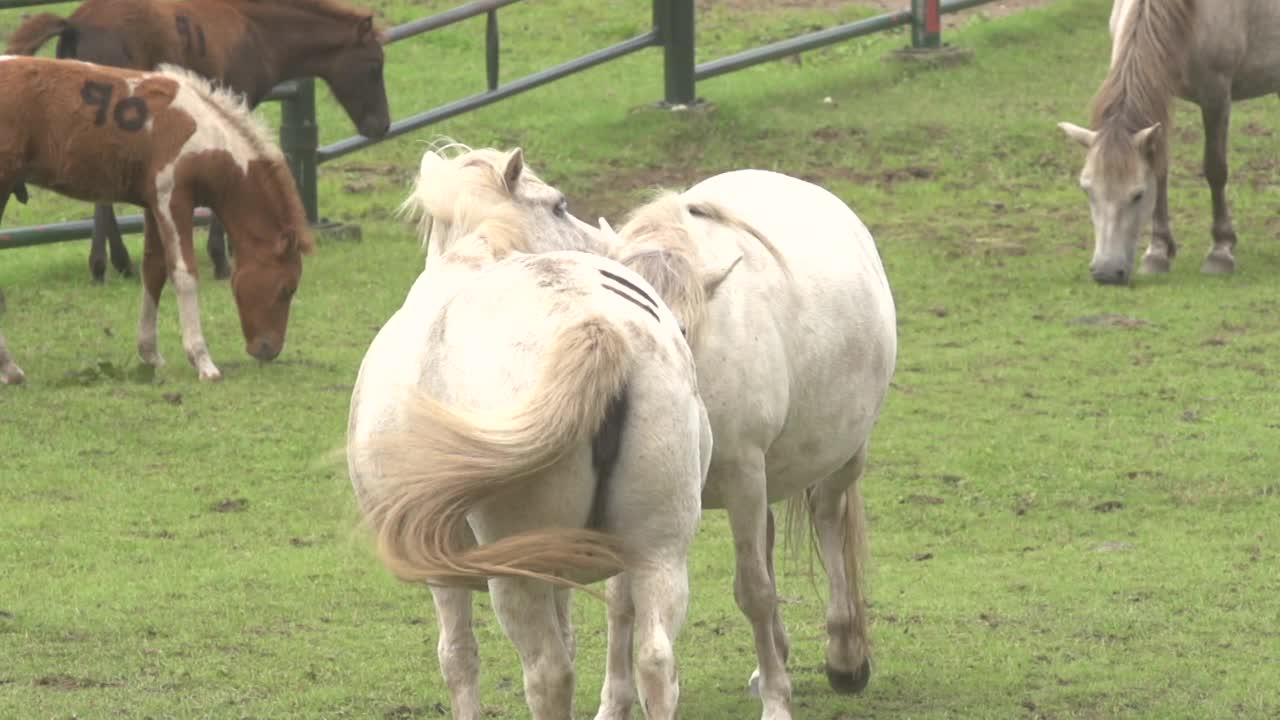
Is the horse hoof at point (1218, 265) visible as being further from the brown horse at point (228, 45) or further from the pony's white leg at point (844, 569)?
the pony's white leg at point (844, 569)

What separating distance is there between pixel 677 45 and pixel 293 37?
333 centimetres

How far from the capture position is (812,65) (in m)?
15.4

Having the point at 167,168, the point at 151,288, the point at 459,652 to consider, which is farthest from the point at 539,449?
the point at 151,288

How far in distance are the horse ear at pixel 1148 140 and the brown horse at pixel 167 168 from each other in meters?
4.25

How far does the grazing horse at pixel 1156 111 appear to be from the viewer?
1076 centimetres

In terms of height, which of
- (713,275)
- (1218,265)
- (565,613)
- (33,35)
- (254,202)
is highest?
(713,275)

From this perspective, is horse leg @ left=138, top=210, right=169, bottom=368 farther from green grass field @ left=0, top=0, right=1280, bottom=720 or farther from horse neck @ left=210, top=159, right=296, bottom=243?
horse neck @ left=210, top=159, right=296, bottom=243

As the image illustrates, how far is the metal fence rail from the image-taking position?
11.4m

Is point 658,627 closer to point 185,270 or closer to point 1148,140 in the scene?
point 185,270

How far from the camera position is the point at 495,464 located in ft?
11.6

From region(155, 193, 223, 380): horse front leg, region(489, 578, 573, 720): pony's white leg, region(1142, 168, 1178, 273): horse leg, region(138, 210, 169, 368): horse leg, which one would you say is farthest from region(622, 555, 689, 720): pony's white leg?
region(1142, 168, 1178, 273): horse leg

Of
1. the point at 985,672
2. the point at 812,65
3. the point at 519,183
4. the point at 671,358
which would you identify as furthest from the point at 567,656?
the point at 812,65

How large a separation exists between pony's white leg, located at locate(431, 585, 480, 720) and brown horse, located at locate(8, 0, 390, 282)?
679 cm

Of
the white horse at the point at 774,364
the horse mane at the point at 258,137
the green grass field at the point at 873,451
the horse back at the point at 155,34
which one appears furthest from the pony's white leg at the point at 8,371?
the white horse at the point at 774,364
